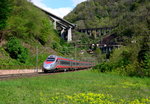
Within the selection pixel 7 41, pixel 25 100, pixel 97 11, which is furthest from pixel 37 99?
pixel 97 11

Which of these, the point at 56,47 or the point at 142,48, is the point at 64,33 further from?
the point at 142,48

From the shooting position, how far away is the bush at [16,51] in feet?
167

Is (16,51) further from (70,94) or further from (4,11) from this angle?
(70,94)

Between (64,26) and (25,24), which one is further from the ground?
(64,26)

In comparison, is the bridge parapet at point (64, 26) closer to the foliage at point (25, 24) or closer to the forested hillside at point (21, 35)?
the forested hillside at point (21, 35)

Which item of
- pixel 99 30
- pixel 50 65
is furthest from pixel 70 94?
pixel 99 30

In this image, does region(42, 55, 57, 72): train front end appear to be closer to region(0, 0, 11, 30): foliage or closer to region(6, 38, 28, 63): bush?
region(6, 38, 28, 63): bush

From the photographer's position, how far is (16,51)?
50.8 meters

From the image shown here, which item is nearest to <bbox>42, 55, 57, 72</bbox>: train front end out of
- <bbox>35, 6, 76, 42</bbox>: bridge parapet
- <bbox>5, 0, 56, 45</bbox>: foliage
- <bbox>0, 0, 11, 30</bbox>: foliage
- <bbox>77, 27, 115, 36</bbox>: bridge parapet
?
<bbox>0, 0, 11, 30</bbox>: foliage

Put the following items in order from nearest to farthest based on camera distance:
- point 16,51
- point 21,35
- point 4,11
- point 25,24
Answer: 1. point 4,11
2. point 16,51
3. point 21,35
4. point 25,24

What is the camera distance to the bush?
167ft

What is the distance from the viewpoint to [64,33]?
352 ft

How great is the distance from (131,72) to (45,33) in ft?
159

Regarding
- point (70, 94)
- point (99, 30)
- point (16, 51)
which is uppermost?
point (99, 30)
